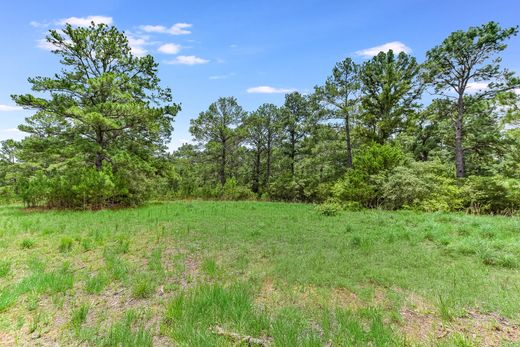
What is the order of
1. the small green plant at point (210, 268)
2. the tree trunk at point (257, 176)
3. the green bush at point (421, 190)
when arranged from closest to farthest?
the small green plant at point (210, 268) → the green bush at point (421, 190) → the tree trunk at point (257, 176)

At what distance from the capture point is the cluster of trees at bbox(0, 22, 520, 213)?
12.8 metres

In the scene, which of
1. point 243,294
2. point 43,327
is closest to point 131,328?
point 43,327

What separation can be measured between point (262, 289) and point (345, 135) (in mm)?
21833

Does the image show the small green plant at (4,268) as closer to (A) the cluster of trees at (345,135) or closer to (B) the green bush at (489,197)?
(A) the cluster of trees at (345,135)

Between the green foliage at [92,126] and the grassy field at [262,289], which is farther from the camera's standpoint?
the green foliage at [92,126]

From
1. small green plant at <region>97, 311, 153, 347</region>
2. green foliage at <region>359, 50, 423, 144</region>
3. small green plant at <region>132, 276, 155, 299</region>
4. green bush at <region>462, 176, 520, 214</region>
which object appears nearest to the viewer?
small green plant at <region>97, 311, 153, 347</region>

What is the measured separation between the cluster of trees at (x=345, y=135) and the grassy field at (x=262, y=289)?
6.73 m

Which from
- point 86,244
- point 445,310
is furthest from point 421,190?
point 86,244

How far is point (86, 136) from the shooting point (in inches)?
606

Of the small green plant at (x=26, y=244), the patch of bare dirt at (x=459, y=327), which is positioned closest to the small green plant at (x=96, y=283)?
the small green plant at (x=26, y=244)

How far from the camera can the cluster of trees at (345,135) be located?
1284 cm

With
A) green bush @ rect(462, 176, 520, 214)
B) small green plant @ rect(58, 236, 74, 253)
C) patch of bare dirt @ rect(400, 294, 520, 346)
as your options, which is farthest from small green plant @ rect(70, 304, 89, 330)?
green bush @ rect(462, 176, 520, 214)

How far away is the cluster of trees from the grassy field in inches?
265

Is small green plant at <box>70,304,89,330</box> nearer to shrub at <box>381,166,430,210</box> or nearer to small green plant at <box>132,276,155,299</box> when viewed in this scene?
small green plant at <box>132,276,155,299</box>
